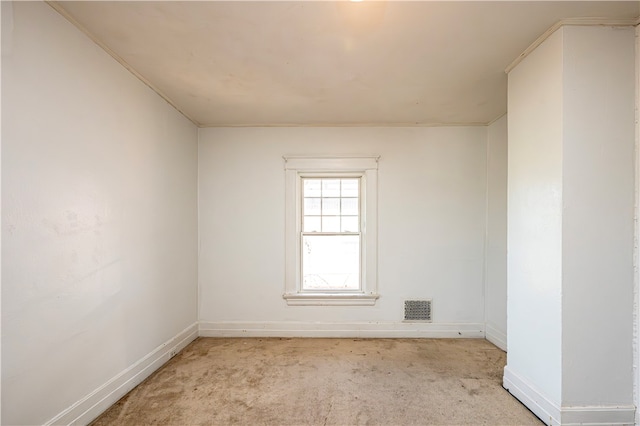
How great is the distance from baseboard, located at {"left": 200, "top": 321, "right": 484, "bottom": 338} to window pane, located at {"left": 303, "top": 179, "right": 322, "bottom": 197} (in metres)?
1.58

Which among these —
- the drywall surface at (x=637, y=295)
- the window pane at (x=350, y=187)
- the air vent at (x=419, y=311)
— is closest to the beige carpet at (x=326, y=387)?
the air vent at (x=419, y=311)

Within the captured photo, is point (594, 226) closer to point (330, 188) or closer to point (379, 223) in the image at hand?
point (379, 223)

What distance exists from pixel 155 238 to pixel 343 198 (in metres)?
2.14

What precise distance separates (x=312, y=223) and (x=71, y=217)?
2492 mm

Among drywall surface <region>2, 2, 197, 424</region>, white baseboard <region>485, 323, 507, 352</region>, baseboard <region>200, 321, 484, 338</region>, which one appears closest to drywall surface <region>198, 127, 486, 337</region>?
baseboard <region>200, 321, 484, 338</region>

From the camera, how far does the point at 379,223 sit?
12.6 feet

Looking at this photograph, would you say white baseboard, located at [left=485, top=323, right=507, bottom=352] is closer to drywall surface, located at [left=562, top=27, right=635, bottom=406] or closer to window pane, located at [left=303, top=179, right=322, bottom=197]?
drywall surface, located at [left=562, top=27, right=635, bottom=406]

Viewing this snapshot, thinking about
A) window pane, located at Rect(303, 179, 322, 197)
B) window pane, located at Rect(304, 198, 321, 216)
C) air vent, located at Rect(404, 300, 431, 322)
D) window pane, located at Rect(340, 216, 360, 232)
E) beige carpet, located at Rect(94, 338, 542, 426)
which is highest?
window pane, located at Rect(303, 179, 322, 197)

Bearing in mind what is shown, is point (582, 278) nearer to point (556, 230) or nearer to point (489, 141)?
point (556, 230)

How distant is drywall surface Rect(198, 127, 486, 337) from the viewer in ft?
12.5

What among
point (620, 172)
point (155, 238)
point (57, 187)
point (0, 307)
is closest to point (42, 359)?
point (0, 307)

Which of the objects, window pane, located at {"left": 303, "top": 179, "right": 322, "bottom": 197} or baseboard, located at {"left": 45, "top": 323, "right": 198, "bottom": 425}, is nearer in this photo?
baseboard, located at {"left": 45, "top": 323, "right": 198, "bottom": 425}

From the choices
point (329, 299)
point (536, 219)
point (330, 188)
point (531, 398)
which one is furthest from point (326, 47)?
point (531, 398)

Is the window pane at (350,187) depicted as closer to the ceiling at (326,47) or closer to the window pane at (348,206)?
the window pane at (348,206)
